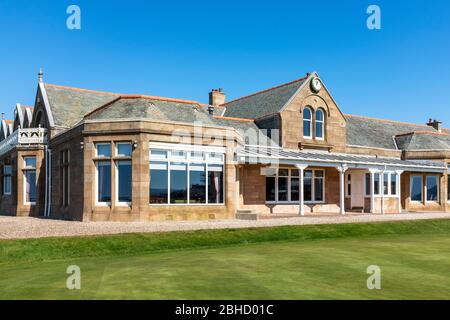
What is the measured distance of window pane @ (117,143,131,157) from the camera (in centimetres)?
1889

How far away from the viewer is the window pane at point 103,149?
1909cm

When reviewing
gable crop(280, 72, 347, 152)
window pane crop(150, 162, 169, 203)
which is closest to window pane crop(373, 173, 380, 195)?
gable crop(280, 72, 347, 152)

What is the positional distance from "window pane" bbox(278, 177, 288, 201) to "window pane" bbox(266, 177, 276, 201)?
434 mm

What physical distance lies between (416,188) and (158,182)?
70.9ft

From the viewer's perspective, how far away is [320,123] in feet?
96.3

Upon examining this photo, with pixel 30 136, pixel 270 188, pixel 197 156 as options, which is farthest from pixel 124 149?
pixel 270 188

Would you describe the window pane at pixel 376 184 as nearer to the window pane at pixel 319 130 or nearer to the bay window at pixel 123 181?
the window pane at pixel 319 130

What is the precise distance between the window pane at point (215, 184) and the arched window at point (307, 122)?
32.8 feet

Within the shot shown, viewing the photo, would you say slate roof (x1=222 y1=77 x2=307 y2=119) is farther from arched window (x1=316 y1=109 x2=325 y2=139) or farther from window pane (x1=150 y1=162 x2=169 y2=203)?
window pane (x1=150 y1=162 x2=169 y2=203)

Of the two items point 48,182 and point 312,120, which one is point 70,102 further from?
point 312,120

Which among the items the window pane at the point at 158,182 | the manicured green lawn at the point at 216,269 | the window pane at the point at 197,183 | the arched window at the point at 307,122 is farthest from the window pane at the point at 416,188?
the window pane at the point at 158,182
